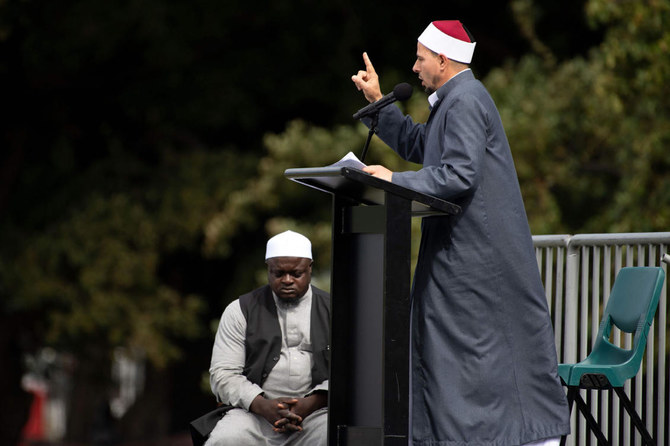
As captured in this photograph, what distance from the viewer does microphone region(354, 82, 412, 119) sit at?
155 inches

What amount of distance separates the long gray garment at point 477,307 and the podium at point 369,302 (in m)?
0.13

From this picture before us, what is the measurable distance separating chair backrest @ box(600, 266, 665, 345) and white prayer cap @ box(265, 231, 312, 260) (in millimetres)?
1340

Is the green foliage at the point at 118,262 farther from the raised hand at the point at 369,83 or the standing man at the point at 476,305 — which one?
the standing man at the point at 476,305

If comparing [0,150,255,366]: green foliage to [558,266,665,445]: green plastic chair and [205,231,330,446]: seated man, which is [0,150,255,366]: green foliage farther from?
[558,266,665,445]: green plastic chair

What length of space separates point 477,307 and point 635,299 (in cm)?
116

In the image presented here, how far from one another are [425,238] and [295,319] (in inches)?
48.6

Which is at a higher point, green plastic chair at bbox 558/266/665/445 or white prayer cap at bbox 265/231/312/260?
white prayer cap at bbox 265/231/312/260

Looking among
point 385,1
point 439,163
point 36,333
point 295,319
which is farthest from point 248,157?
point 439,163

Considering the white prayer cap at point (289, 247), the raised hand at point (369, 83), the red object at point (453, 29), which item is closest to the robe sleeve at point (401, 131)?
the raised hand at point (369, 83)

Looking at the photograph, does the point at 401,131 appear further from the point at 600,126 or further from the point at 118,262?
the point at 118,262

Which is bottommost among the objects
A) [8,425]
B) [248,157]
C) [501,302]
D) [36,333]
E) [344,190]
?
[8,425]

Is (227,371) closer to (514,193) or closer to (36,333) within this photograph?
(514,193)

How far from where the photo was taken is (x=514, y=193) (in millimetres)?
3979

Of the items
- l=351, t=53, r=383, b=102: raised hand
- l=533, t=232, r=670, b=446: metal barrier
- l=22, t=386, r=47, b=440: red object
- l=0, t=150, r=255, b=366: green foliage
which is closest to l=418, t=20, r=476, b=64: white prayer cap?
l=351, t=53, r=383, b=102: raised hand
